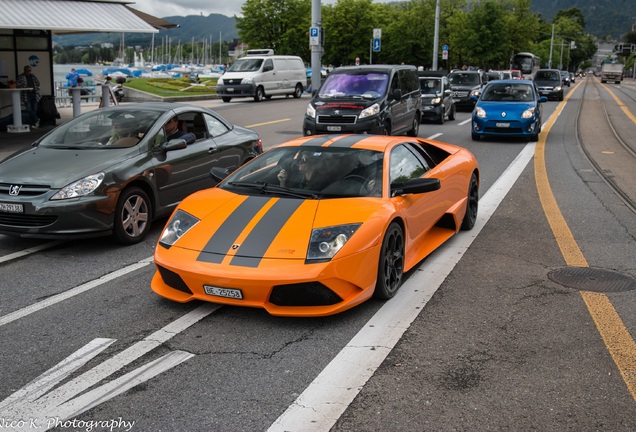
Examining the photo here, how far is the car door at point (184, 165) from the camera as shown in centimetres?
804

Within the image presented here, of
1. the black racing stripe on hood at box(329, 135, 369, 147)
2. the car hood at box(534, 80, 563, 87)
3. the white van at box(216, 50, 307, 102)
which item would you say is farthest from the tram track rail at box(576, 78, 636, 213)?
the white van at box(216, 50, 307, 102)

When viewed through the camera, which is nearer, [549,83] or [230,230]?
[230,230]

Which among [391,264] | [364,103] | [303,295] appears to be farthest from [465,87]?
[303,295]

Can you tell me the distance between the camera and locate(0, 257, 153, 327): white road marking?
535 centimetres

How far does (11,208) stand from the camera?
7012 millimetres

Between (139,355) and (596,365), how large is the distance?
2.89 meters

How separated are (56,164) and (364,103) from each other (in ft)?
31.4

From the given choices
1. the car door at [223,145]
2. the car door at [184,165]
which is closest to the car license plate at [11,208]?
the car door at [184,165]

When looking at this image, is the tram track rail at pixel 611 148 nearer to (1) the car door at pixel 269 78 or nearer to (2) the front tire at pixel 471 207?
(2) the front tire at pixel 471 207

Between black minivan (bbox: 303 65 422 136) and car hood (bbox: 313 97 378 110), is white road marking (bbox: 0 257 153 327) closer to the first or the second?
black minivan (bbox: 303 65 422 136)

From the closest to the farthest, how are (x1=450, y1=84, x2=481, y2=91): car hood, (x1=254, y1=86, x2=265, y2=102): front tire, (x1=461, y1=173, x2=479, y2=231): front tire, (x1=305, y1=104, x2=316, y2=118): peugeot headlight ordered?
(x1=461, y1=173, x2=479, y2=231): front tire, (x1=305, y1=104, x2=316, y2=118): peugeot headlight, (x1=450, y1=84, x2=481, y2=91): car hood, (x1=254, y1=86, x2=265, y2=102): front tire

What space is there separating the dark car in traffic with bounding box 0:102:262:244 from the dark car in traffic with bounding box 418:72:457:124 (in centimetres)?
1529

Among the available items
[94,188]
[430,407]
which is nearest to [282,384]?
[430,407]

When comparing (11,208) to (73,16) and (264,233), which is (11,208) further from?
(73,16)
